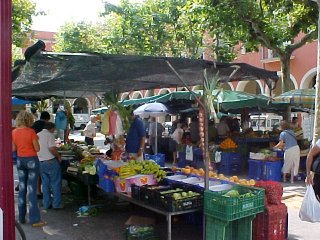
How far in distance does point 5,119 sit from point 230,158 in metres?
10.6

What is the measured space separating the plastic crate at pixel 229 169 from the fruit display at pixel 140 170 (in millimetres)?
6087

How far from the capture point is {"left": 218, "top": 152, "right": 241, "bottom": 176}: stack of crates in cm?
1208

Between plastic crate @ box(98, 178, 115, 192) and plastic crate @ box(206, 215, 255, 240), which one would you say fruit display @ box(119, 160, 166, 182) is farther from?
plastic crate @ box(206, 215, 255, 240)

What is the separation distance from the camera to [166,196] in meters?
5.10

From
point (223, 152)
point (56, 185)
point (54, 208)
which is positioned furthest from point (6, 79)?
point (223, 152)

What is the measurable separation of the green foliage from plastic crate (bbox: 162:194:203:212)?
574 inches

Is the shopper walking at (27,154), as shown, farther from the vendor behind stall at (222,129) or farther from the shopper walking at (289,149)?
the vendor behind stall at (222,129)

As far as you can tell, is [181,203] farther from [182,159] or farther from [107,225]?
[182,159]

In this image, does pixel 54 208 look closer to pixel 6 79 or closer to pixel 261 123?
pixel 6 79

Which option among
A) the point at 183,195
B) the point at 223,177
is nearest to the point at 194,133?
the point at 223,177

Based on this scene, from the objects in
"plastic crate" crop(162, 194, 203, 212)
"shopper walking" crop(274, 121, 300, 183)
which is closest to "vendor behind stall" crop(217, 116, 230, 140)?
"shopper walking" crop(274, 121, 300, 183)

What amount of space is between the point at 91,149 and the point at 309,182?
19.6 ft

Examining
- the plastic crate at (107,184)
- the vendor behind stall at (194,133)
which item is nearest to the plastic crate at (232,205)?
the plastic crate at (107,184)

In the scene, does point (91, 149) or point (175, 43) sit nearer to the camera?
point (91, 149)
